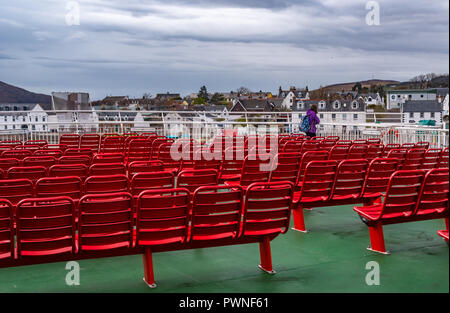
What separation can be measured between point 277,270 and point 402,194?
147 cm

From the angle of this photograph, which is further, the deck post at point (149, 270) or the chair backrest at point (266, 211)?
the chair backrest at point (266, 211)

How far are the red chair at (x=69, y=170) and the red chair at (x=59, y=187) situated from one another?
847 millimetres

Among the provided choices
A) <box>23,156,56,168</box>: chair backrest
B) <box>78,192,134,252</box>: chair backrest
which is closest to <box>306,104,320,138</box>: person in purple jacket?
<box>23,156,56,168</box>: chair backrest

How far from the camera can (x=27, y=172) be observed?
567cm

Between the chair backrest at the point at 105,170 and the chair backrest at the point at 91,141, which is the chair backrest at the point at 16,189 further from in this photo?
the chair backrest at the point at 91,141

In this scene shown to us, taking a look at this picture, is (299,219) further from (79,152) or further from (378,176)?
(79,152)

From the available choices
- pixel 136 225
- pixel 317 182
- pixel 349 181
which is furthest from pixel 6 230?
pixel 349 181

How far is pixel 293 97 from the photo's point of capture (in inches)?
1198

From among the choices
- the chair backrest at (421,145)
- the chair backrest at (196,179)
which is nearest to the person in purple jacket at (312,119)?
the chair backrest at (421,145)

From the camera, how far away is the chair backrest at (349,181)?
19.0ft

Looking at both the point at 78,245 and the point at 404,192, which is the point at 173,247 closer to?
the point at 78,245

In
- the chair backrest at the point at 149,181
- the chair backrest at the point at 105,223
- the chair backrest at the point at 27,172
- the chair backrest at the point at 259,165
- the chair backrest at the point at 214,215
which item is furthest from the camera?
the chair backrest at the point at 259,165

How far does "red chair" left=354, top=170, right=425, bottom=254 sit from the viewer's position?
16.4 ft

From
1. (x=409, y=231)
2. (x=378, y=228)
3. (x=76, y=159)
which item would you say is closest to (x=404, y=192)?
(x=378, y=228)
